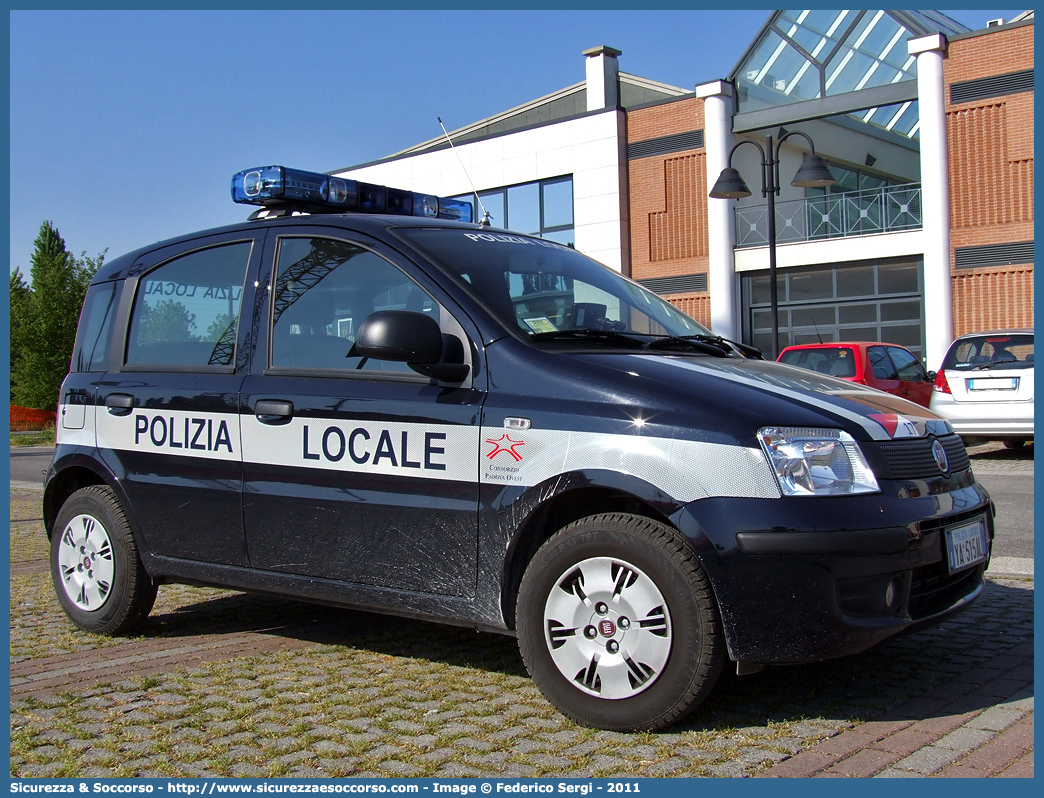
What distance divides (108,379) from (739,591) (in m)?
3.47

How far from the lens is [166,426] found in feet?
16.1

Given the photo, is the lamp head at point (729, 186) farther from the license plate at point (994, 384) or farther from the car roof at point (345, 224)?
the car roof at point (345, 224)

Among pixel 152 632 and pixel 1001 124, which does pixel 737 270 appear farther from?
pixel 152 632

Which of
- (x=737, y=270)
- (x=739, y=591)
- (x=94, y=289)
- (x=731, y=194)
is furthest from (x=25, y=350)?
(x=739, y=591)

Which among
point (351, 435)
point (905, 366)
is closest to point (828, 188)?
point (905, 366)

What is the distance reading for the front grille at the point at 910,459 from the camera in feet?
11.8

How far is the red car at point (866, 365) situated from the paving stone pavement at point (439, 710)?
965 cm

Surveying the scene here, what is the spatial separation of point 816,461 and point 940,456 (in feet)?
2.36

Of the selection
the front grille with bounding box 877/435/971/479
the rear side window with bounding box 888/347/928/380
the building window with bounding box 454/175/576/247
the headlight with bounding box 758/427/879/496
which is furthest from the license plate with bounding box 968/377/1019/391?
the building window with bounding box 454/175/576/247

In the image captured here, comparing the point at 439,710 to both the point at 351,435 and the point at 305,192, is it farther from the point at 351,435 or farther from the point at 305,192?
the point at 305,192

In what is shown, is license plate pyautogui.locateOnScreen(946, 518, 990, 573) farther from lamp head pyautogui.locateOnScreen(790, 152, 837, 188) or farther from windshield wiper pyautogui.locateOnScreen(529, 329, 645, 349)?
lamp head pyautogui.locateOnScreen(790, 152, 837, 188)

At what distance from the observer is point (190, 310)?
510 cm

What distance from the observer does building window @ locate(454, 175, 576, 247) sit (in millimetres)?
30781

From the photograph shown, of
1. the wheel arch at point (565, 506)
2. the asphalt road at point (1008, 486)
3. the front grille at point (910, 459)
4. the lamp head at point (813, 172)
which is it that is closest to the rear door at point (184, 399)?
the wheel arch at point (565, 506)
